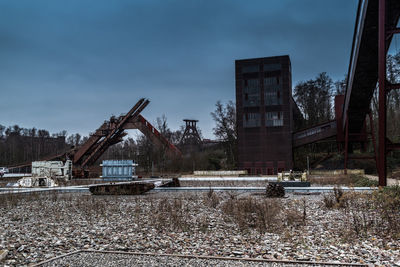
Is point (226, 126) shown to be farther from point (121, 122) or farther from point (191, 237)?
point (191, 237)

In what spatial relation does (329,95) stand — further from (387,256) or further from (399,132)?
(387,256)

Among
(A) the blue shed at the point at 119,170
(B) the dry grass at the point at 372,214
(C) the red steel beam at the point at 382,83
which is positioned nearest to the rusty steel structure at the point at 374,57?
(C) the red steel beam at the point at 382,83

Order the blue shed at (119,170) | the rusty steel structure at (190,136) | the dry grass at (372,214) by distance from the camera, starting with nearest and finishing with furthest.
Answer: the dry grass at (372,214) → the blue shed at (119,170) → the rusty steel structure at (190,136)

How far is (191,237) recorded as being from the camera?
797 centimetres

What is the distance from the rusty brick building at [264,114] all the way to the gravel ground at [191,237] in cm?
3046

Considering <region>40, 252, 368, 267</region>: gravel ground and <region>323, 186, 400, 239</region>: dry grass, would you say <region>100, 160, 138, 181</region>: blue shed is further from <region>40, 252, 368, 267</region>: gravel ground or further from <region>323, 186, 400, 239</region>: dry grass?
<region>40, 252, 368, 267</region>: gravel ground

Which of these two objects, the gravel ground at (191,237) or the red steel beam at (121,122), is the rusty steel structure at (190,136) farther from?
the gravel ground at (191,237)

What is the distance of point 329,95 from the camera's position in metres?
53.6

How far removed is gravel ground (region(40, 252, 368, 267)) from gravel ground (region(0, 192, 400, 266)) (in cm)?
47

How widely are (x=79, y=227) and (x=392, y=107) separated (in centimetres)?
4279

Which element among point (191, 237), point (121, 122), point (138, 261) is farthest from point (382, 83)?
point (121, 122)

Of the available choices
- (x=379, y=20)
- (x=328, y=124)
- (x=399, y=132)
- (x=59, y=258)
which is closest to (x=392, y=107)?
(x=399, y=132)

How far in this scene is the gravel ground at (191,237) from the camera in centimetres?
654

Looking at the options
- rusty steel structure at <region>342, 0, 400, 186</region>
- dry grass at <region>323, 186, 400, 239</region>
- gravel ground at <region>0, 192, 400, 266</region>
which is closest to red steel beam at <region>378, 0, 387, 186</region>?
rusty steel structure at <region>342, 0, 400, 186</region>
